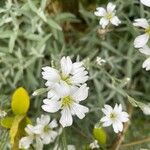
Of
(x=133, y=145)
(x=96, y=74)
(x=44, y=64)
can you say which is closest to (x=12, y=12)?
(x=44, y=64)

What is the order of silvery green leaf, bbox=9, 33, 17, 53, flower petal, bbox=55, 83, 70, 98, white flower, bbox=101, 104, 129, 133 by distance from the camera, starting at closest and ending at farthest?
flower petal, bbox=55, 83, 70, 98 < white flower, bbox=101, 104, 129, 133 < silvery green leaf, bbox=9, 33, 17, 53

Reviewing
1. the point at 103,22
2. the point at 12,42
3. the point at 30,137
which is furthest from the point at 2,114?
the point at 103,22

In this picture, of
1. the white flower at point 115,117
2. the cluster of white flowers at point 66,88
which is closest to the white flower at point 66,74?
the cluster of white flowers at point 66,88

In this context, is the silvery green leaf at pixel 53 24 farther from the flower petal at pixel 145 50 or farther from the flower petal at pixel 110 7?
the flower petal at pixel 145 50

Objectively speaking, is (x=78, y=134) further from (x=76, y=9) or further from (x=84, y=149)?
(x=76, y=9)

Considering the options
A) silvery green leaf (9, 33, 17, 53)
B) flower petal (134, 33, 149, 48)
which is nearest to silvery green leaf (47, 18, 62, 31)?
silvery green leaf (9, 33, 17, 53)

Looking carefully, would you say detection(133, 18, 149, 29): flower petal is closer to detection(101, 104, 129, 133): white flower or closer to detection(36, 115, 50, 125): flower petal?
detection(101, 104, 129, 133): white flower
